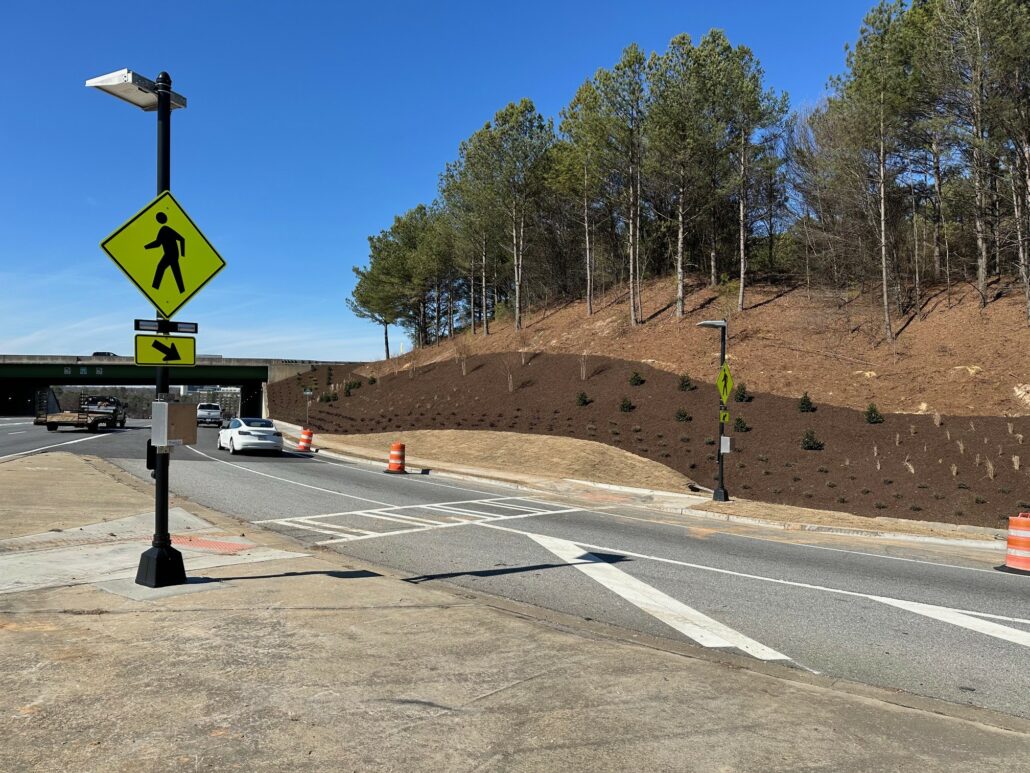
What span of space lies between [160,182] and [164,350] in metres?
1.71

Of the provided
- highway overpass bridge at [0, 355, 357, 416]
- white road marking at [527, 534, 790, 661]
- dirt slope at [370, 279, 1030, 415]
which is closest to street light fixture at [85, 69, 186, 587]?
white road marking at [527, 534, 790, 661]

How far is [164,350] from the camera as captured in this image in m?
6.77

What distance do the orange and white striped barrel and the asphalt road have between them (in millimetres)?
374

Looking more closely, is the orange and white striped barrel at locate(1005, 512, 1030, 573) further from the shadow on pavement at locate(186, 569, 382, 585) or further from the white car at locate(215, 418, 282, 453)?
the white car at locate(215, 418, 282, 453)

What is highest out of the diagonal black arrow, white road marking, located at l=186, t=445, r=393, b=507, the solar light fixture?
the solar light fixture

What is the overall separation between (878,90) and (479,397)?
22.4 metres

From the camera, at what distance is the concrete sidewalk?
3.51 meters

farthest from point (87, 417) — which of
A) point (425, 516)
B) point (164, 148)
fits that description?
point (164, 148)

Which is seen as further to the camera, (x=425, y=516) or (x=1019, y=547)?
(x=425, y=516)

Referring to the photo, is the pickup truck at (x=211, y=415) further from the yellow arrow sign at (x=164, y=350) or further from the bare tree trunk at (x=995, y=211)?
the bare tree trunk at (x=995, y=211)

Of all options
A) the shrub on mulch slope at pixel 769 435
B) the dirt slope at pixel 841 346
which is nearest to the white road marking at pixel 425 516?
the shrub on mulch slope at pixel 769 435

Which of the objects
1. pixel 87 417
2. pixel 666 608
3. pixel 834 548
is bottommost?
pixel 834 548

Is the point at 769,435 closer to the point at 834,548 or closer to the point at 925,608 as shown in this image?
the point at 834,548

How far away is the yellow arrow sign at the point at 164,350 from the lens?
6.64 metres
